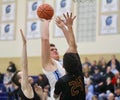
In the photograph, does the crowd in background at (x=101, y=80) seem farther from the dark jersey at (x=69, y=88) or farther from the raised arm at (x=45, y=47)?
the dark jersey at (x=69, y=88)

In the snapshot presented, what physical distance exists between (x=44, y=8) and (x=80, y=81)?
4.79ft

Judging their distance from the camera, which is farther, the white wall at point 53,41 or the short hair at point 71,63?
the white wall at point 53,41

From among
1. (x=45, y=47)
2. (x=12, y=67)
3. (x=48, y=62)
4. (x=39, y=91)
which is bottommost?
(x=12, y=67)

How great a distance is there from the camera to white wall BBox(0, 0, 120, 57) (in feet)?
49.7

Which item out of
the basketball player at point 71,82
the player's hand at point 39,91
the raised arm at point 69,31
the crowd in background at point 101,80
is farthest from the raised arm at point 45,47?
the crowd in background at point 101,80

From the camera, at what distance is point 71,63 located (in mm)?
4094

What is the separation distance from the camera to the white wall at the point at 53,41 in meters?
15.1

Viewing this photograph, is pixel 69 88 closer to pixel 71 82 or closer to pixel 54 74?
pixel 71 82

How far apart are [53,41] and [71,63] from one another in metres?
12.8

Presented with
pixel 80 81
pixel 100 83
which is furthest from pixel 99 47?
Answer: pixel 80 81

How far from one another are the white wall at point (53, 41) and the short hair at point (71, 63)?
1091 cm

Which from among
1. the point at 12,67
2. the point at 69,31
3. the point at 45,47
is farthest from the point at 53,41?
the point at 69,31

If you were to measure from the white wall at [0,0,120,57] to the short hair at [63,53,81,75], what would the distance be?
35.8 ft

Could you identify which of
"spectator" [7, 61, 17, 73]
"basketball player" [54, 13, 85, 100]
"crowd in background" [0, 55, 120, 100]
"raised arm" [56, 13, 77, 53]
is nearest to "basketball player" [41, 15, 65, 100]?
"raised arm" [56, 13, 77, 53]
